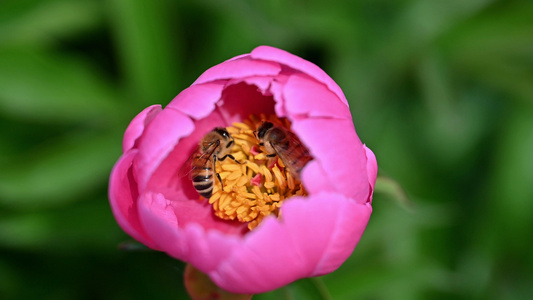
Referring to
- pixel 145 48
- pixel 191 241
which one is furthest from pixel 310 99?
pixel 145 48

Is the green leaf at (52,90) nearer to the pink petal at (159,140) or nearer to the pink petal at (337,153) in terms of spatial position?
the pink petal at (159,140)

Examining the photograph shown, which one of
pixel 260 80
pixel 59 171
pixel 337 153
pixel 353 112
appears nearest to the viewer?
pixel 337 153

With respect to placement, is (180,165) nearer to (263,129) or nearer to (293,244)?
(263,129)

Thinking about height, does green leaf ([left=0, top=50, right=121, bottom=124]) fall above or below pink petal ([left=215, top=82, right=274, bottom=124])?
below

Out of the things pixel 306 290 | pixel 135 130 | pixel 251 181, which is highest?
pixel 135 130

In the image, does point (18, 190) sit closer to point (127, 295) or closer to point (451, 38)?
point (127, 295)

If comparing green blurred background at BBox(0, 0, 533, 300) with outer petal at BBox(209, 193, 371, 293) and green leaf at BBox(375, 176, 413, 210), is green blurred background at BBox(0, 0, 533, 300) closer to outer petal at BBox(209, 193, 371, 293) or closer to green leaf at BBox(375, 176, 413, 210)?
green leaf at BBox(375, 176, 413, 210)

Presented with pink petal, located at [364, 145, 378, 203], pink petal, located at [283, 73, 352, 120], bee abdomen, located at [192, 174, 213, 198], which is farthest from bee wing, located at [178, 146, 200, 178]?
pink petal, located at [364, 145, 378, 203]
